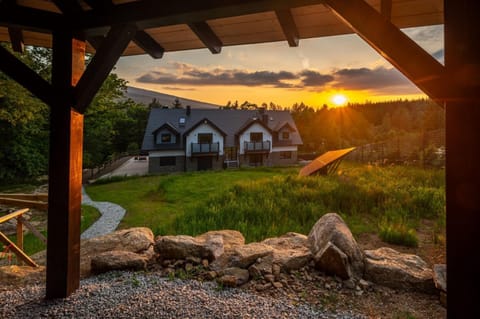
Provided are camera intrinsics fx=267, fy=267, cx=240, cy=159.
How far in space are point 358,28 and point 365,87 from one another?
35.4 feet

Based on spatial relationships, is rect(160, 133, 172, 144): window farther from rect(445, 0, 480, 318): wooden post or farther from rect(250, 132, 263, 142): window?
rect(445, 0, 480, 318): wooden post

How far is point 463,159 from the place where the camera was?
1300mm

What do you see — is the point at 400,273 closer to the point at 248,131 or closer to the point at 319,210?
the point at 319,210

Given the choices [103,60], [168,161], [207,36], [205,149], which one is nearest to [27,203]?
[103,60]

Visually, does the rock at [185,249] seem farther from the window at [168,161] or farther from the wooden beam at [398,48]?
the window at [168,161]

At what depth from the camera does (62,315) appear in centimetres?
204

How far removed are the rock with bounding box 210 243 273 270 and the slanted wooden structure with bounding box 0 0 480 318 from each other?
1.36m

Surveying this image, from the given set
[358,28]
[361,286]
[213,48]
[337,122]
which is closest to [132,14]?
[213,48]

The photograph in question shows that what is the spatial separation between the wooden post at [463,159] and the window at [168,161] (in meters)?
21.1

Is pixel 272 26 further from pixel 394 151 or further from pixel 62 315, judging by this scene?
pixel 394 151

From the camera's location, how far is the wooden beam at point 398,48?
136cm

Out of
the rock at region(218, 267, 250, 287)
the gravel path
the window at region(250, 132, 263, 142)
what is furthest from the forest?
the window at region(250, 132, 263, 142)

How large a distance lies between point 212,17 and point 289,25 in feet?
2.14

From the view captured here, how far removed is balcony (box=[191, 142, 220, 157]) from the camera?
2189 centimetres
